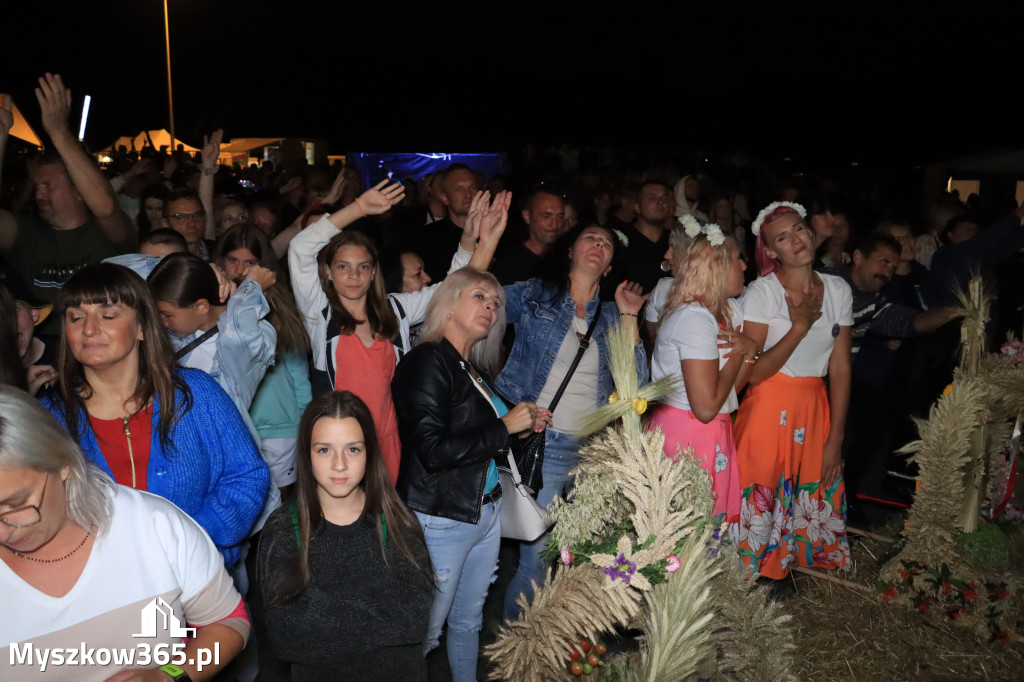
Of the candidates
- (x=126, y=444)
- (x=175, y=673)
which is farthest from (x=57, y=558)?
(x=126, y=444)

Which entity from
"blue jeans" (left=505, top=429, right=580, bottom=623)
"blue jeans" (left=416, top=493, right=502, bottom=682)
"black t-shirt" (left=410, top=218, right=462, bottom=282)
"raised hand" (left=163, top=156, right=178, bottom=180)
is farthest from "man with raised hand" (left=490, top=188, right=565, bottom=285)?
"raised hand" (left=163, top=156, right=178, bottom=180)

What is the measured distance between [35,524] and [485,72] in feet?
65.6

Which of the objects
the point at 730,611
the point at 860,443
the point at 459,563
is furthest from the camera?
the point at 860,443

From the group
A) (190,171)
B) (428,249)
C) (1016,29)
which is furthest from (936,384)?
(1016,29)

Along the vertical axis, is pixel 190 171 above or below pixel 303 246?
above

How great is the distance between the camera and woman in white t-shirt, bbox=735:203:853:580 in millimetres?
4074

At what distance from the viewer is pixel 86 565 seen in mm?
1772

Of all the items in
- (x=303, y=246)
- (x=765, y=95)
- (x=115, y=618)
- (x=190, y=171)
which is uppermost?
(x=765, y=95)

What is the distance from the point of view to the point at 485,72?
20438 millimetres

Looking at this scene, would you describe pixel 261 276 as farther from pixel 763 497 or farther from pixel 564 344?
pixel 763 497

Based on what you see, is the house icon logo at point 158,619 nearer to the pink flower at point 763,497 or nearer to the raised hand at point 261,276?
the raised hand at point 261,276

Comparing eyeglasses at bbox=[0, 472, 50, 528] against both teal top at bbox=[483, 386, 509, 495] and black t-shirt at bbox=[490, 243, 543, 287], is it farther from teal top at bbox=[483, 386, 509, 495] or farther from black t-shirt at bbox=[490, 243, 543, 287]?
black t-shirt at bbox=[490, 243, 543, 287]

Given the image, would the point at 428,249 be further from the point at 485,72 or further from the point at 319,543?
the point at 485,72

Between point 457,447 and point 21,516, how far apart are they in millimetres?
1539
